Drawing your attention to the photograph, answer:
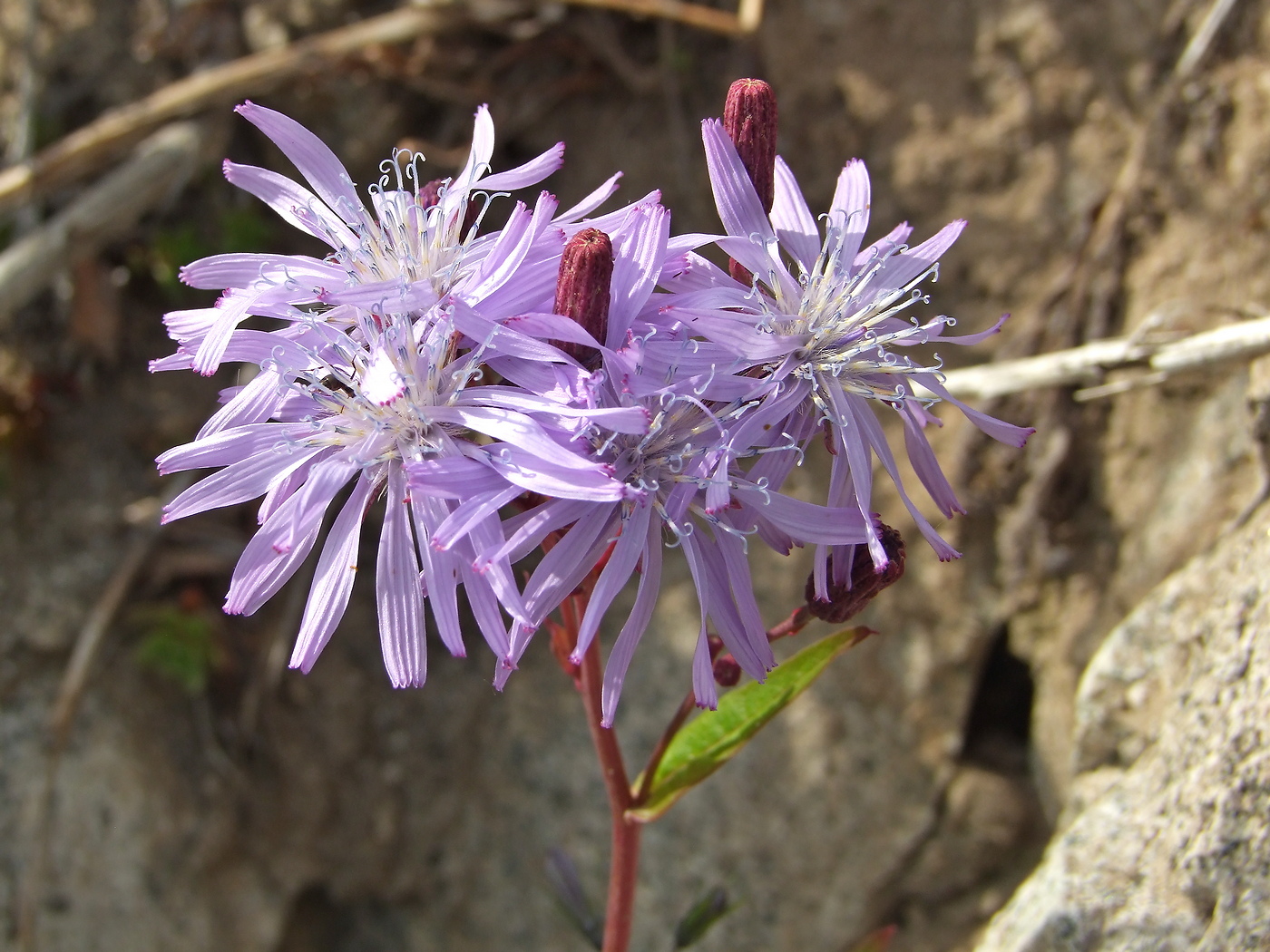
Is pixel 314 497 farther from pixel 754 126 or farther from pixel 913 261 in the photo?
pixel 913 261

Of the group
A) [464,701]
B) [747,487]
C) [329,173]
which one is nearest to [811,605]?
[747,487]

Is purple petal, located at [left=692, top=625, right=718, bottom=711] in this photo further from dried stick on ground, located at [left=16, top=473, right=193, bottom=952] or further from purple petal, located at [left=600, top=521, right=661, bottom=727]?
dried stick on ground, located at [left=16, top=473, right=193, bottom=952]

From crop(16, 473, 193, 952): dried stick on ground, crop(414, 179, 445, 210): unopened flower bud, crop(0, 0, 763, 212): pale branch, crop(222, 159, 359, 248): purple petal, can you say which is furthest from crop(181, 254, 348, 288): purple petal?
crop(0, 0, 763, 212): pale branch

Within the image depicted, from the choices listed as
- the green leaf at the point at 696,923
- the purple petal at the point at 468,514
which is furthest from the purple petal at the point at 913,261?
the green leaf at the point at 696,923

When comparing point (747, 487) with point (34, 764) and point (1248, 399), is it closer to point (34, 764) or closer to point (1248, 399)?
point (1248, 399)

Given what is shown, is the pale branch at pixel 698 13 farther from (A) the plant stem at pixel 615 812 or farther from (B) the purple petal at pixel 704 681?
(B) the purple petal at pixel 704 681

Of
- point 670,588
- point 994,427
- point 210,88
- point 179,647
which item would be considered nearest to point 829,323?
point 994,427
